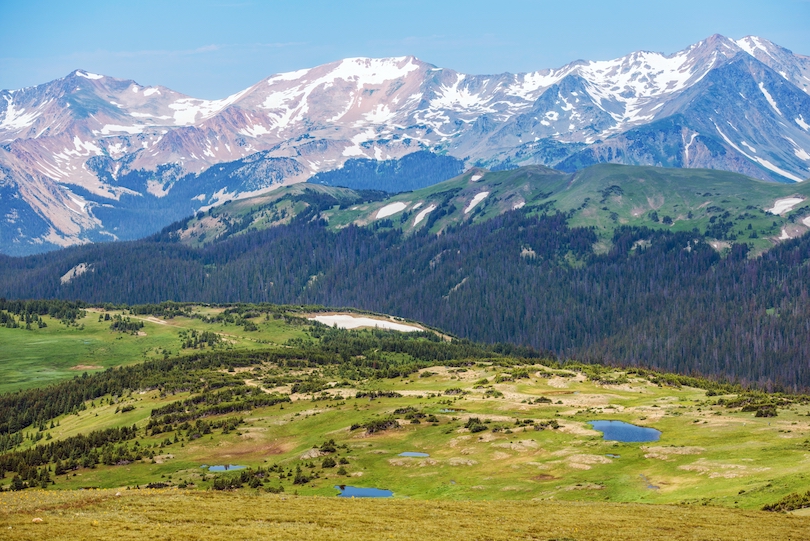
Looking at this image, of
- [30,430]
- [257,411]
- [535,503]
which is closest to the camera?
[535,503]

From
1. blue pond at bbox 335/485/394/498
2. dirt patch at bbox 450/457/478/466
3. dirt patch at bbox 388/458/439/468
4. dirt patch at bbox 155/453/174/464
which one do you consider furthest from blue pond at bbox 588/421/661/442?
dirt patch at bbox 155/453/174/464

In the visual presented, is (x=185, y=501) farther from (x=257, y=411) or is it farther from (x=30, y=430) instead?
(x=30, y=430)

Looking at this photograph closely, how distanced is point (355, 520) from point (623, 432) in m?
58.2

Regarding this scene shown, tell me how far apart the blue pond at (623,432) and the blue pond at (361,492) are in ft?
109

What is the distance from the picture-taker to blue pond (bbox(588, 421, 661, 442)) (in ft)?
375

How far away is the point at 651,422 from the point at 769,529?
59464 millimetres

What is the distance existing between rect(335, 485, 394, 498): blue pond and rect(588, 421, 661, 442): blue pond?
3325 centimetres

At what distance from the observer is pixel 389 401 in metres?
157

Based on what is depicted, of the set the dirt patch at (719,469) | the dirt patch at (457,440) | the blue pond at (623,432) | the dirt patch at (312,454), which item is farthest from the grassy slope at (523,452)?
the blue pond at (623,432)

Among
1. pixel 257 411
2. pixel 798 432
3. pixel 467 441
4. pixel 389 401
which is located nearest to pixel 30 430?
pixel 257 411

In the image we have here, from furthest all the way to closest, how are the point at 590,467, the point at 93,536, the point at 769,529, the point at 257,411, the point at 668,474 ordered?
the point at 257,411 → the point at 590,467 → the point at 668,474 → the point at 769,529 → the point at 93,536

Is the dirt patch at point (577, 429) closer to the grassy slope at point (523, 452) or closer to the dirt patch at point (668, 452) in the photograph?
the grassy slope at point (523, 452)

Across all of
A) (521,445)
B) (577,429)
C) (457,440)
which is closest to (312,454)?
(457,440)

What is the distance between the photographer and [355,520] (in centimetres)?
7162
